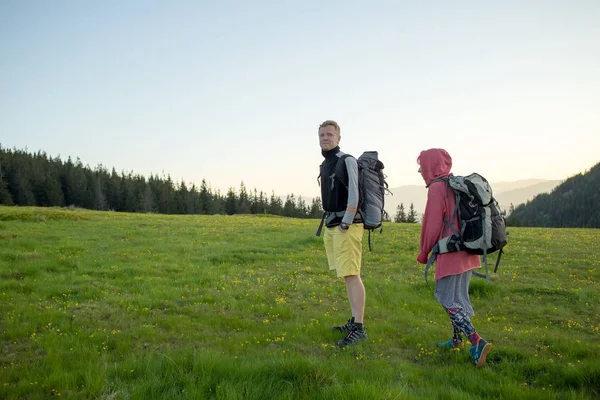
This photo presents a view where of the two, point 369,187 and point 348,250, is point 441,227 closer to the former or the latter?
point 369,187

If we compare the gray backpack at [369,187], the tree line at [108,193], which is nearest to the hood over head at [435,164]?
the gray backpack at [369,187]

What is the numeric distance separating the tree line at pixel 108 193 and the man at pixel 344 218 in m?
84.9

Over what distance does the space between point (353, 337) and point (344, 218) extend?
74.7 inches

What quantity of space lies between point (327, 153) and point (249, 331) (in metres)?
3.36

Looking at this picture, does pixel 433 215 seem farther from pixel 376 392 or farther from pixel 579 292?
pixel 579 292

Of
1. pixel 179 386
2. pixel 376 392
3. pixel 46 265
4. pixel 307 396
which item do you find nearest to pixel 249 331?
pixel 179 386

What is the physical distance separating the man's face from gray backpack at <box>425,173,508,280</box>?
79.0 inches

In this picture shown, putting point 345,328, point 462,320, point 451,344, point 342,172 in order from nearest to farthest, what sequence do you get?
point 462,320, point 451,344, point 342,172, point 345,328

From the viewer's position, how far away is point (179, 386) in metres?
3.86

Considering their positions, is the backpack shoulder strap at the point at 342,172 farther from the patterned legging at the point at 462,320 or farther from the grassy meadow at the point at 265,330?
the grassy meadow at the point at 265,330

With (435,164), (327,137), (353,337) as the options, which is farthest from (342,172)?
(353,337)

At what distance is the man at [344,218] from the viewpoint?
5.71 m

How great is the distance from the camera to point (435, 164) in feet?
17.2

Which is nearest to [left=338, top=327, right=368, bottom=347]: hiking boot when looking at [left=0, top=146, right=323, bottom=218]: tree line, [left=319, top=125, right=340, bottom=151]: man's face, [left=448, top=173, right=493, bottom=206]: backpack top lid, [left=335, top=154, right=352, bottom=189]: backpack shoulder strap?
[left=335, top=154, right=352, bottom=189]: backpack shoulder strap
